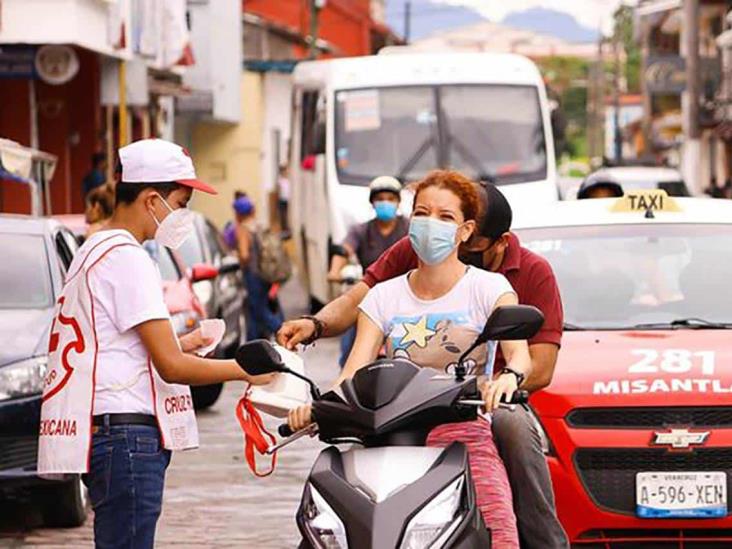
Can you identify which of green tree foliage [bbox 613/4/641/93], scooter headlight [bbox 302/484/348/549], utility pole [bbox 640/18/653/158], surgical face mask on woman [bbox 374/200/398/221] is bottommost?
scooter headlight [bbox 302/484/348/549]

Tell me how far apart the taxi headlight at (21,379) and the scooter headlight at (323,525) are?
497 cm

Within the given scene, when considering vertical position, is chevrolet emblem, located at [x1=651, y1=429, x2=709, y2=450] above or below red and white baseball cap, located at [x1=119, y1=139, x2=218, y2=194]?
below

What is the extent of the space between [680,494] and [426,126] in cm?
1607

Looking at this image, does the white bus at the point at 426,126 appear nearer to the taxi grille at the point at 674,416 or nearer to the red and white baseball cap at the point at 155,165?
the taxi grille at the point at 674,416

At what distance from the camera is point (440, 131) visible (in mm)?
24109

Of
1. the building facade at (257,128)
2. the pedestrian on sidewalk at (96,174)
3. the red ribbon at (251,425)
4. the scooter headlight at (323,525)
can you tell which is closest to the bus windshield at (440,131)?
the pedestrian on sidewalk at (96,174)

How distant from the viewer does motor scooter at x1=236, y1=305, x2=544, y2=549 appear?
18.0 feet

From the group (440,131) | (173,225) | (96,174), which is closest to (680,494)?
(173,225)

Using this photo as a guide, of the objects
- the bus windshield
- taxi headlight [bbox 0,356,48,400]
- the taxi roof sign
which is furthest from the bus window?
the taxi roof sign

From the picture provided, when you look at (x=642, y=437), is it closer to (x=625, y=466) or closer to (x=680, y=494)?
(x=625, y=466)

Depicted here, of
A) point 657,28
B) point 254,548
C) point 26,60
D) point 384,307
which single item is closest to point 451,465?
point 384,307

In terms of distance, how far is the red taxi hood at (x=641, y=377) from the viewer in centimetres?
838

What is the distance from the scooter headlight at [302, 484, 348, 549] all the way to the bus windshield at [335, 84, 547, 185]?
18.2m

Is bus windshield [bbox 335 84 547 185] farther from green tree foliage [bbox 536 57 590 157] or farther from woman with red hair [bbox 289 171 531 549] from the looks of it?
green tree foliage [bbox 536 57 590 157]
